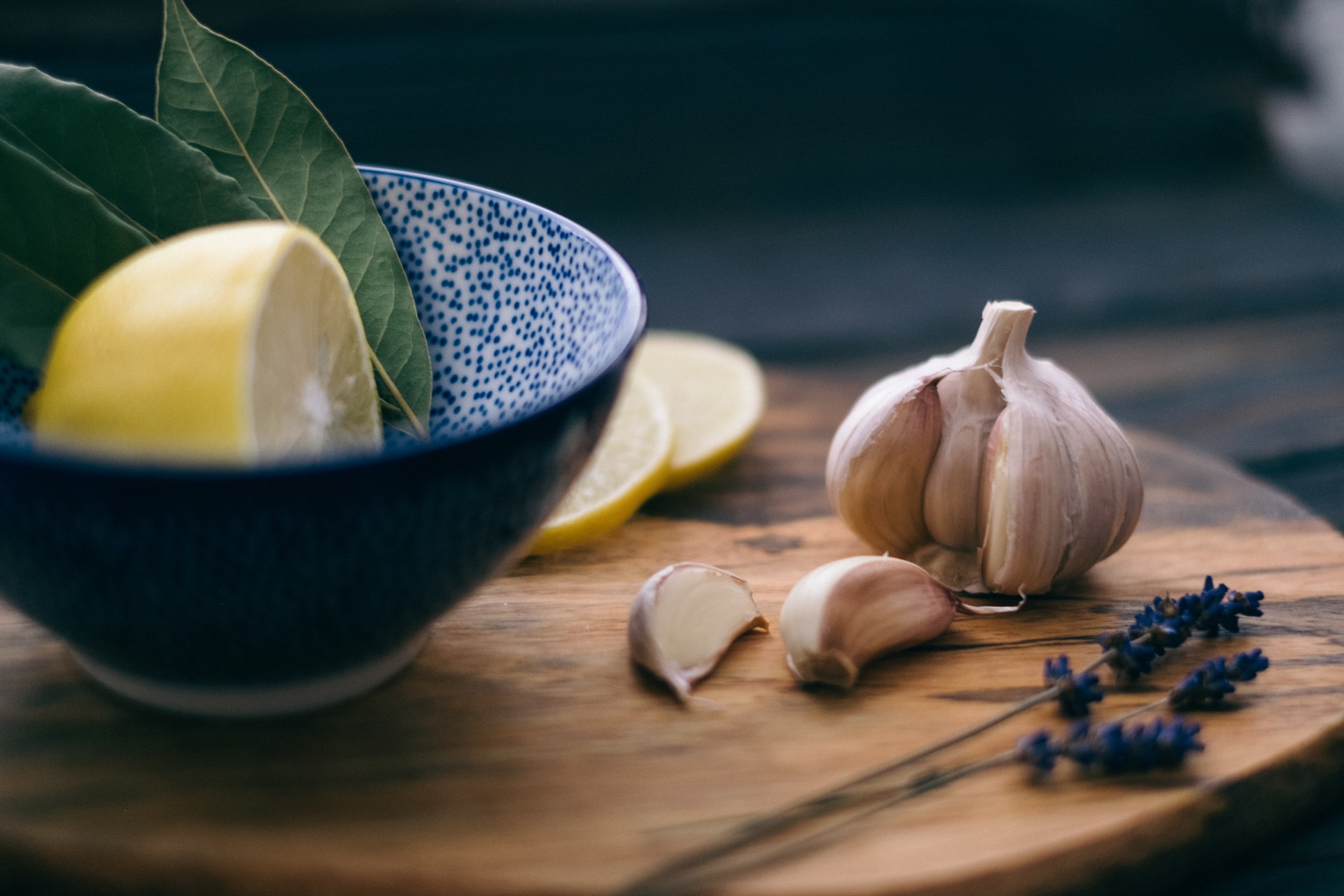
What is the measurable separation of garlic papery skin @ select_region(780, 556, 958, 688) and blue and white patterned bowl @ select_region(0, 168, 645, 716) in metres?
0.17

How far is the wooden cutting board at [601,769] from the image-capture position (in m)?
0.53

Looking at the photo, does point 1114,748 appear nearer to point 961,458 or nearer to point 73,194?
point 961,458

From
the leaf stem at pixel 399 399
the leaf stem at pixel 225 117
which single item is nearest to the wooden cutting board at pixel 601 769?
the leaf stem at pixel 399 399

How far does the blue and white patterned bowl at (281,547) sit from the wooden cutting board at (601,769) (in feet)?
0.13

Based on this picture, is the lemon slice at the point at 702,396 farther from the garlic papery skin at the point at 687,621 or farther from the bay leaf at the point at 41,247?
the bay leaf at the point at 41,247

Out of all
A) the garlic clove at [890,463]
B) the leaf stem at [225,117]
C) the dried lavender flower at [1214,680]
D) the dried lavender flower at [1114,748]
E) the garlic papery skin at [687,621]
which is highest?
the leaf stem at [225,117]

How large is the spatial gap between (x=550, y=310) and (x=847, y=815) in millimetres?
371

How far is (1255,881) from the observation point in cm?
62

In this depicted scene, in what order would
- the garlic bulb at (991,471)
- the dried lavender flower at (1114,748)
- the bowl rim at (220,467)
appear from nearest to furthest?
1. the bowl rim at (220,467)
2. the dried lavender flower at (1114,748)
3. the garlic bulb at (991,471)

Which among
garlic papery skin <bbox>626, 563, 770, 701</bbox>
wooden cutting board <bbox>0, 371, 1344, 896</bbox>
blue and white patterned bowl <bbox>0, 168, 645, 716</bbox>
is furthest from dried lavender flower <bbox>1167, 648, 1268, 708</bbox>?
blue and white patterned bowl <bbox>0, 168, 645, 716</bbox>

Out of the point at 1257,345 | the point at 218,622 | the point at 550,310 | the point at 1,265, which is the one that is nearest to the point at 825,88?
the point at 1257,345

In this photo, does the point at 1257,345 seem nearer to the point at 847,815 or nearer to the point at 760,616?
the point at 760,616

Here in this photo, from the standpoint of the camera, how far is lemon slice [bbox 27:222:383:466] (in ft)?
1.79

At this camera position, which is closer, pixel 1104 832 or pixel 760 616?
pixel 1104 832
